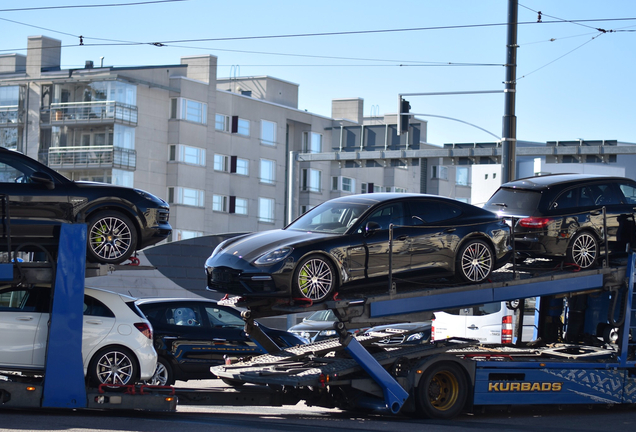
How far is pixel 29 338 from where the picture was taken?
1009 cm

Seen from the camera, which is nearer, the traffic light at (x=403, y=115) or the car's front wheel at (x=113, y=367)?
the car's front wheel at (x=113, y=367)

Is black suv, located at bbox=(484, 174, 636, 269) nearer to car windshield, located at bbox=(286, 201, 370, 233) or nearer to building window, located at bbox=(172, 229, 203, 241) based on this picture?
car windshield, located at bbox=(286, 201, 370, 233)

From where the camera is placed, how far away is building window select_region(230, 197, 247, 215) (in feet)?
184

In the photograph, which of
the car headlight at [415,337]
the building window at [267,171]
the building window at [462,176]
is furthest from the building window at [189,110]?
the car headlight at [415,337]

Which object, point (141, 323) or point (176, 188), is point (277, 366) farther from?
point (176, 188)

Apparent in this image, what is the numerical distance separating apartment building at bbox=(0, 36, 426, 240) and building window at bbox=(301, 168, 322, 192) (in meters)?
3.04

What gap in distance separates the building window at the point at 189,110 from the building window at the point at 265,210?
304 inches

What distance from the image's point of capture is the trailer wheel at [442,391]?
445 inches

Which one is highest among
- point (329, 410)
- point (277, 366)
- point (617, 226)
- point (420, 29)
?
point (420, 29)

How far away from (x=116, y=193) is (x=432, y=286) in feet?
14.0

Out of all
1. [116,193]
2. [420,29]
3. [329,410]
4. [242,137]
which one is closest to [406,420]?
[329,410]

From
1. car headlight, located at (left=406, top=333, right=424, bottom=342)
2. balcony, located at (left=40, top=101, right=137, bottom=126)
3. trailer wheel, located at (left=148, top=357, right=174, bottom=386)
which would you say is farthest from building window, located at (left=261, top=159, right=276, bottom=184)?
trailer wheel, located at (left=148, top=357, right=174, bottom=386)

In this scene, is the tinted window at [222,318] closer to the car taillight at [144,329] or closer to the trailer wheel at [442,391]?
the car taillight at [144,329]

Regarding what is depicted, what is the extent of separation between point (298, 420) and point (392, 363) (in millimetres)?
1405
